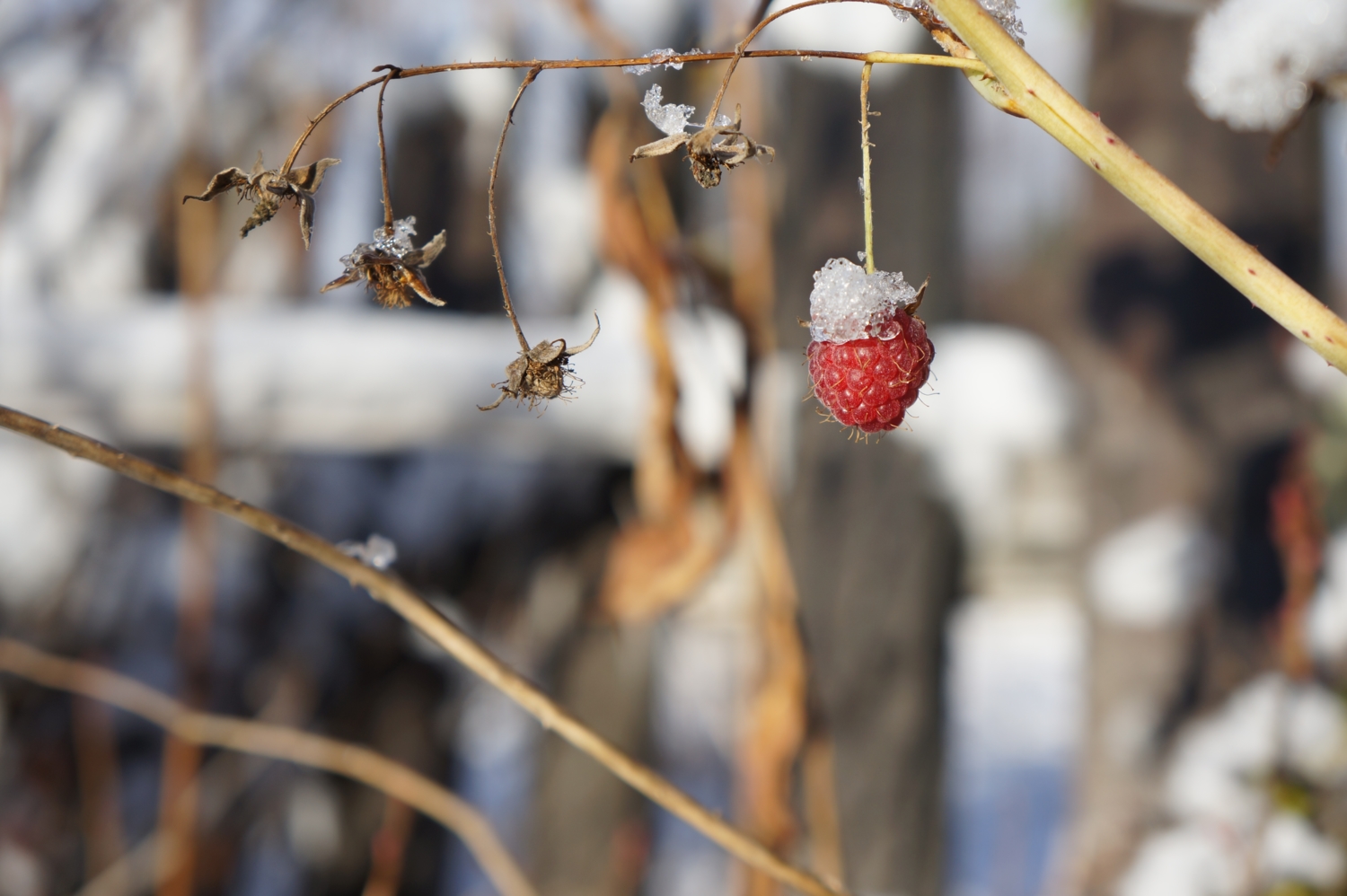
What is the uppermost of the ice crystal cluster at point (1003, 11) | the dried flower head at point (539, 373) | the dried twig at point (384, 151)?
the ice crystal cluster at point (1003, 11)

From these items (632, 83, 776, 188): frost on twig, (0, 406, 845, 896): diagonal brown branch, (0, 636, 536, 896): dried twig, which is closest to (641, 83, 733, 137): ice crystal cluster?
(632, 83, 776, 188): frost on twig

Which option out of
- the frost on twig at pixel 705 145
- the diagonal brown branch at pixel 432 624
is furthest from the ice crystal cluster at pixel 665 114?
the diagonal brown branch at pixel 432 624

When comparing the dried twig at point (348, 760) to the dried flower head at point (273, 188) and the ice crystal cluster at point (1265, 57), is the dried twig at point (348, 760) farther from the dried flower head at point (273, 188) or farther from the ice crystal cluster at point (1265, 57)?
the ice crystal cluster at point (1265, 57)

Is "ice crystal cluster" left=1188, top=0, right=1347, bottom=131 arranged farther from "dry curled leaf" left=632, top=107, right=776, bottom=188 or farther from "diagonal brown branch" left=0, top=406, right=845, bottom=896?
"diagonal brown branch" left=0, top=406, right=845, bottom=896

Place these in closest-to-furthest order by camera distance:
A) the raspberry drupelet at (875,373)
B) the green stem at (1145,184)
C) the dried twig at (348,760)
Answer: the green stem at (1145,184) → the raspberry drupelet at (875,373) → the dried twig at (348,760)

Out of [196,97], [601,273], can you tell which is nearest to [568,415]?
[601,273]

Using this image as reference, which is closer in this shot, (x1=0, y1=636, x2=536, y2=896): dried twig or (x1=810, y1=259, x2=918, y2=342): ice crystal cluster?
(x1=810, y1=259, x2=918, y2=342): ice crystal cluster
